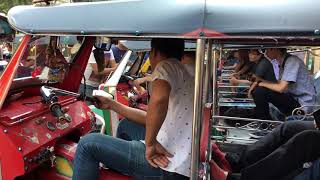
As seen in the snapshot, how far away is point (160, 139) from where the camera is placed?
7.73 feet

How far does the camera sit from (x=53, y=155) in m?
2.89

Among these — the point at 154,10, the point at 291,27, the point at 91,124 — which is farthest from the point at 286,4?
the point at 91,124

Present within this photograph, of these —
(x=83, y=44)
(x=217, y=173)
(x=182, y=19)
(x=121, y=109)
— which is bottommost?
(x=217, y=173)

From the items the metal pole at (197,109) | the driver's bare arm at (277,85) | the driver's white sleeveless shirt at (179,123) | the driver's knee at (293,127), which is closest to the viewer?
the metal pole at (197,109)

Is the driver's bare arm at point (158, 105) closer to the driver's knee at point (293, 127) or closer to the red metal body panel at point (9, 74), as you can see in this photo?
the red metal body panel at point (9, 74)

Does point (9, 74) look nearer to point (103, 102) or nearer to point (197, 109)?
point (103, 102)

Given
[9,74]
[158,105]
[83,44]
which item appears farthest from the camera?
[83,44]

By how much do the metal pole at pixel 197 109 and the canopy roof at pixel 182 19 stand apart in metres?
0.09

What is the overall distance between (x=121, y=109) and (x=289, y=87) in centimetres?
257

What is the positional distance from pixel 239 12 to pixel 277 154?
41.9 inches

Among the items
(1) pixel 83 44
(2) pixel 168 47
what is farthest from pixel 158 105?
(1) pixel 83 44

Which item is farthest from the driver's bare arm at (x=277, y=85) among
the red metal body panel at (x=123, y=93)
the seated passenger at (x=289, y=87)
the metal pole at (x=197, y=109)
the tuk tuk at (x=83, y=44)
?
the metal pole at (x=197, y=109)

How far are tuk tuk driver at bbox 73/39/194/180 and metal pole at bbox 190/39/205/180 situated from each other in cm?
24

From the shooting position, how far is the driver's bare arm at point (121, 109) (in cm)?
269
